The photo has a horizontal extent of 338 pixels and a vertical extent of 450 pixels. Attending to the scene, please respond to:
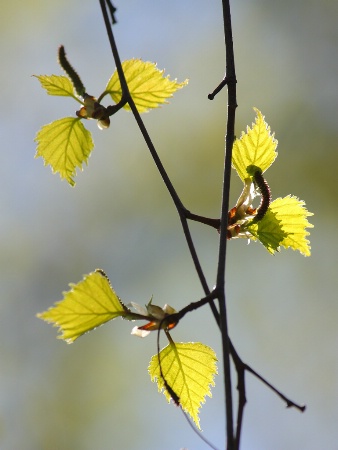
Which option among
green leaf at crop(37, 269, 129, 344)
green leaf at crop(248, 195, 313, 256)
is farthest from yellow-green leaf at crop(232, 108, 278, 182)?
green leaf at crop(37, 269, 129, 344)

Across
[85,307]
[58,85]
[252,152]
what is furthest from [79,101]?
[85,307]

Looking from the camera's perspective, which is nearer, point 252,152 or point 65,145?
point 252,152

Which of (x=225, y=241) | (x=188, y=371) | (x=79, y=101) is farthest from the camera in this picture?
(x=79, y=101)

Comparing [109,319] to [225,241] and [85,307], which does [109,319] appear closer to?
[85,307]

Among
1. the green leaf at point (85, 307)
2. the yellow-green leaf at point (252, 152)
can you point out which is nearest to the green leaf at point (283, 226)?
the yellow-green leaf at point (252, 152)

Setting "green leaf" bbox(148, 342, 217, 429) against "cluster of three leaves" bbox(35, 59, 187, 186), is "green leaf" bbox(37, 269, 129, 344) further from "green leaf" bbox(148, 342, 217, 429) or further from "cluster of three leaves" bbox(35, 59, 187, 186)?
"cluster of three leaves" bbox(35, 59, 187, 186)

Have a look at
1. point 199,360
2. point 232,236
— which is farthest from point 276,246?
point 199,360

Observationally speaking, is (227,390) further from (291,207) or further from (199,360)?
(291,207)
